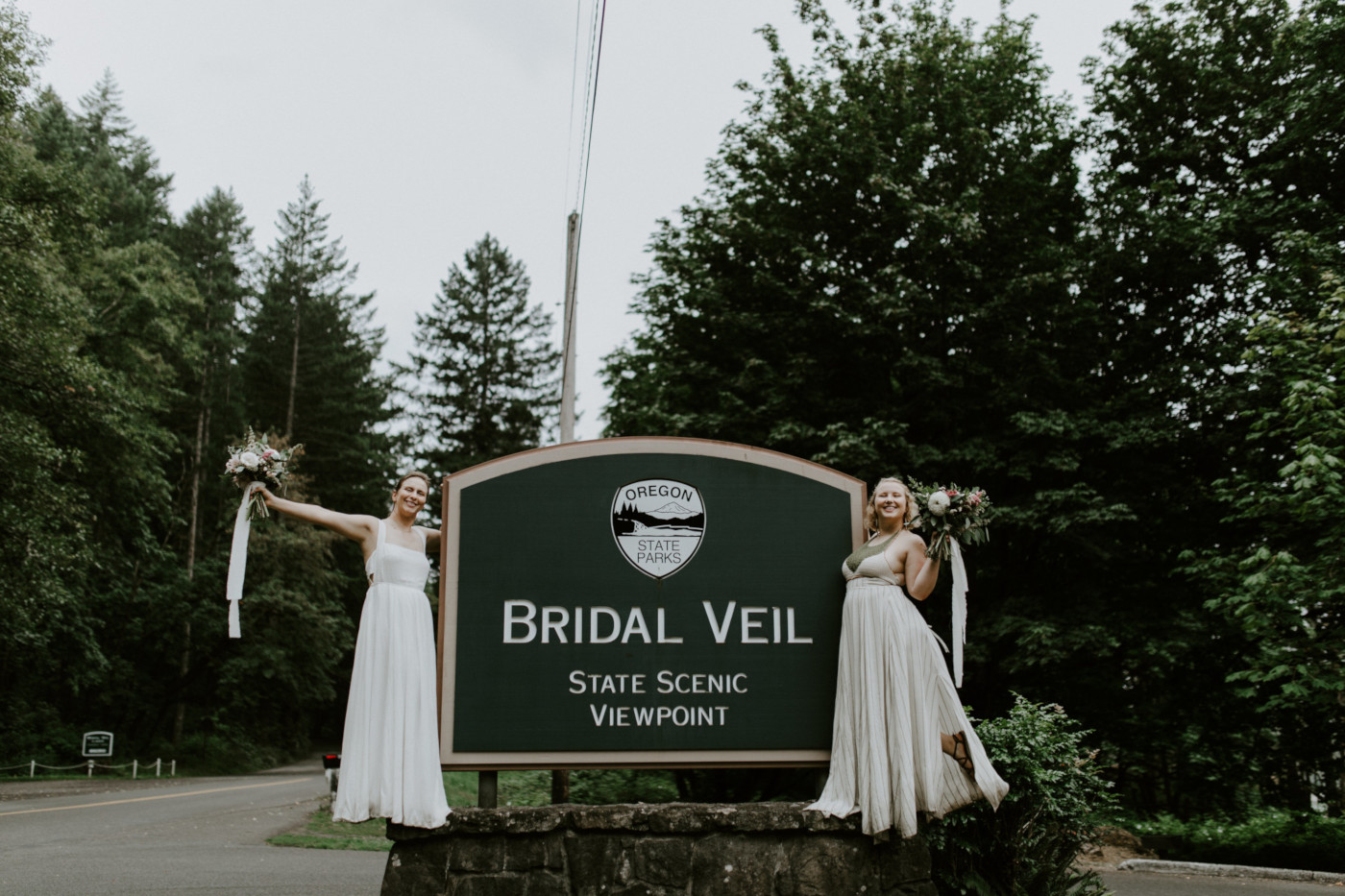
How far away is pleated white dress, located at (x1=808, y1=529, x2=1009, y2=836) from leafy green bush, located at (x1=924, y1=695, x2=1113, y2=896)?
46 centimetres

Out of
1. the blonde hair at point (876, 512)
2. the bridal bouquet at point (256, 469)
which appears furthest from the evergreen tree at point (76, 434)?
the blonde hair at point (876, 512)

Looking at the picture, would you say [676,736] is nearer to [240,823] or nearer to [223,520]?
[240,823]

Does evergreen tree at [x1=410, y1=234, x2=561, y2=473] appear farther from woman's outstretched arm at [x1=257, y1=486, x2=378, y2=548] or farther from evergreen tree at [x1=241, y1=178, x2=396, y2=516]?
woman's outstretched arm at [x1=257, y1=486, x2=378, y2=548]

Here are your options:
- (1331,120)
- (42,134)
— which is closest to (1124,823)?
(1331,120)

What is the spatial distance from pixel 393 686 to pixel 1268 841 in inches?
406

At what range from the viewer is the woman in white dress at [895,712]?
4938mm

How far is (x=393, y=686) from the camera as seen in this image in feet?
16.5

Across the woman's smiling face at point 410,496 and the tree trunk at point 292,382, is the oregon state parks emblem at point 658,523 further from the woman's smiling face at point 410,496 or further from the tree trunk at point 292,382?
the tree trunk at point 292,382

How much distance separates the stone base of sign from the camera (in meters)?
4.91

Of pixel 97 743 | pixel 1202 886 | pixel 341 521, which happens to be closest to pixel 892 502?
pixel 341 521

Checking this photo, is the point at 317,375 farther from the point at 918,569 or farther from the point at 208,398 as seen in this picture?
the point at 918,569

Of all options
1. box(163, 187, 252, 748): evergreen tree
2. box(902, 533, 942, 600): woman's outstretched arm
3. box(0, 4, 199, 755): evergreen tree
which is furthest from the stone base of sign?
box(163, 187, 252, 748): evergreen tree

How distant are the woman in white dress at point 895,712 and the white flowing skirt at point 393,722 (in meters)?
2.06

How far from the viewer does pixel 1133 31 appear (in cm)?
1504
